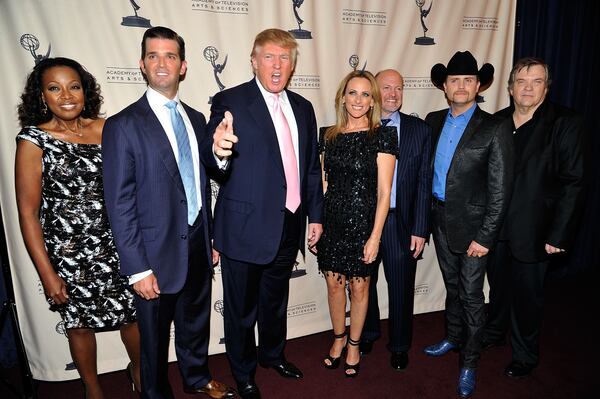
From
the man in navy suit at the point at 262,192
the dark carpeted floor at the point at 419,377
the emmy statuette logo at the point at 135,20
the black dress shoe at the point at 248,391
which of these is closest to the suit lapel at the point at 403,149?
the man in navy suit at the point at 262,192

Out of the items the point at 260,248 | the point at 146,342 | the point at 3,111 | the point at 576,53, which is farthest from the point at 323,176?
the point at 576,53

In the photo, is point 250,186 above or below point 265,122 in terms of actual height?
below

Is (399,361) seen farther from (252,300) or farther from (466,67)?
(466,67)

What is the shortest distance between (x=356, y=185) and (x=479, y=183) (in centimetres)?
78

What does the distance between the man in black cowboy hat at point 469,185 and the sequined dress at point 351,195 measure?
485 mm

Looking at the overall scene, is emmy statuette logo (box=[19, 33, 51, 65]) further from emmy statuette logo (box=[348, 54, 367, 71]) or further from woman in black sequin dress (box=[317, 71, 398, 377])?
emmy statuette logo (box=[348, 54, 367, 71])

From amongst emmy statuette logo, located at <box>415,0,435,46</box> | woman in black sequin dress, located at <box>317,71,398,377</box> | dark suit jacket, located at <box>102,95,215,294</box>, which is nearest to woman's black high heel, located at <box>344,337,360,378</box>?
woman in black sequin dress, located at <box>317,71,398,377</box>

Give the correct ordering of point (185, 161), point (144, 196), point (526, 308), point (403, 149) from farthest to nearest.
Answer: point (526, 308)
point (403, 149)
point (185, 161)
point (144, 196)

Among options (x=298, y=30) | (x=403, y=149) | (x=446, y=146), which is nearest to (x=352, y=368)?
(x=403, y=149)

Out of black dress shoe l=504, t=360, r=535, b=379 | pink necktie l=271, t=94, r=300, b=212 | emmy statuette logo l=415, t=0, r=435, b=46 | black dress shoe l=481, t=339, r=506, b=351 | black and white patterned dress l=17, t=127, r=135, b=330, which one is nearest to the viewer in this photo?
black and white patterned dress l=17, t=127, r=135, b=330

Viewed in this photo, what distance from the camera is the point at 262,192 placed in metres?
2.25

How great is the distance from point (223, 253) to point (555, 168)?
219cm

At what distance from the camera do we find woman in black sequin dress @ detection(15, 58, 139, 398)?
1.96 metres

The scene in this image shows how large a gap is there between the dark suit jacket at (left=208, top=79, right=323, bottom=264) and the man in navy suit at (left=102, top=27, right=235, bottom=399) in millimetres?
121
